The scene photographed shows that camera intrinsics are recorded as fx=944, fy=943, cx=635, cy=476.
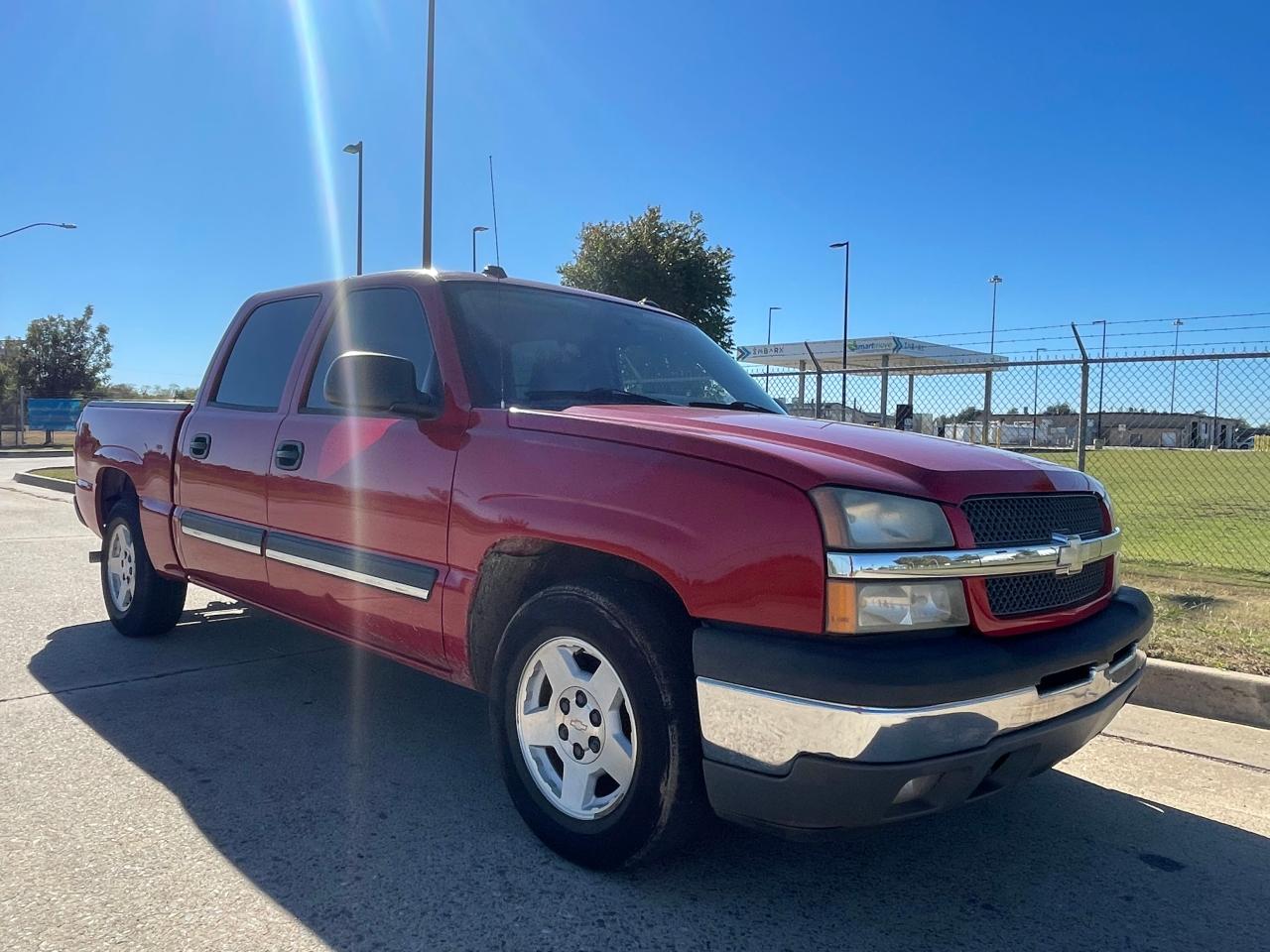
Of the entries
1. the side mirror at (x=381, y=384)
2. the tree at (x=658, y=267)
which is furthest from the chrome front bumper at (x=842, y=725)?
the tree at (x=658, y=267)

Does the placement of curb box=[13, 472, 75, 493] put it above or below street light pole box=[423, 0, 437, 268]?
below

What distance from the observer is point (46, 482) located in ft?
53.0

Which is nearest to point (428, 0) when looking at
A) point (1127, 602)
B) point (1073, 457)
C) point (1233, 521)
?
point (1073, 457)

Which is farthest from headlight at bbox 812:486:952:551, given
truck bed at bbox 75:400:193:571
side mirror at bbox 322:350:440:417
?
truck bed at bbox 75:400:193:571

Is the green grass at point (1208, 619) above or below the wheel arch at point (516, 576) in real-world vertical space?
below

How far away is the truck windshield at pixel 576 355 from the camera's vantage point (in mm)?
3424

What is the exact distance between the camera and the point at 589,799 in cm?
281

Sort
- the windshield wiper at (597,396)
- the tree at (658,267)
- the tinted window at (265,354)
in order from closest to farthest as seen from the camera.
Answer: the windshield wiper at (597,396), the tinted window at (265,354), the tree at (658,267)

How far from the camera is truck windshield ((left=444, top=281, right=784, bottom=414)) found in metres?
3.42

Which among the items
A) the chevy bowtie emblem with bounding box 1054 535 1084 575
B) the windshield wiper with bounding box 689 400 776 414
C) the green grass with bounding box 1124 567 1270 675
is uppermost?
the windshield wiper with bounding box 689 400 776 414

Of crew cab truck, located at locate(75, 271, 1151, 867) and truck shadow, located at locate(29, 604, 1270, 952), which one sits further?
truck shadow, located at locate(29, 604, 1270, 952)

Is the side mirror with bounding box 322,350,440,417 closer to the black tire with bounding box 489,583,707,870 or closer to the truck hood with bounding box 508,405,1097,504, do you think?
the truck hood with bounding box 508,405,1097,504

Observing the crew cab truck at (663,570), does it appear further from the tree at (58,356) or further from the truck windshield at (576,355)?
the tree at (58,356)

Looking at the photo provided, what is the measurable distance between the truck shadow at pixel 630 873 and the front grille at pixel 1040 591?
868 mm
